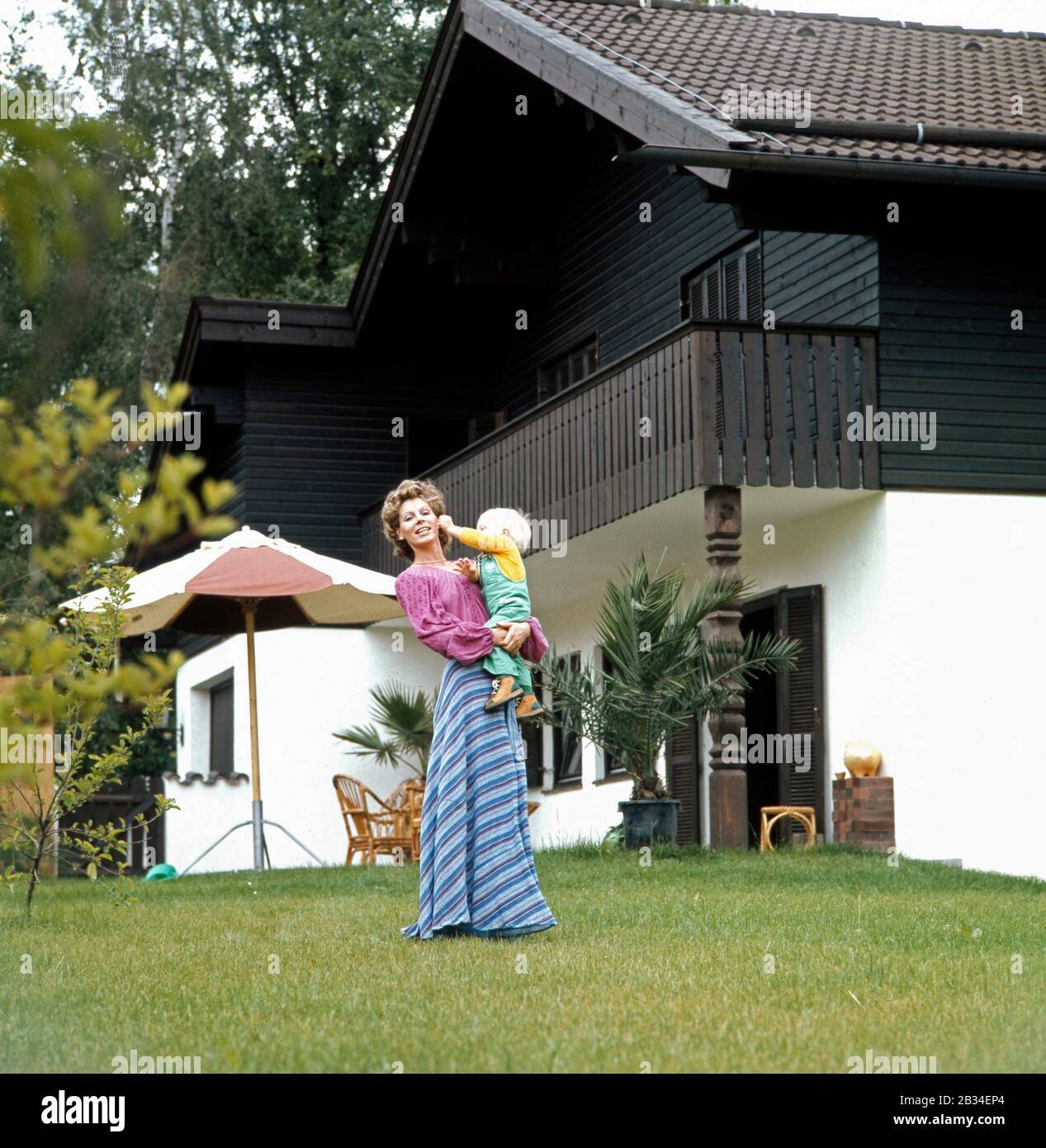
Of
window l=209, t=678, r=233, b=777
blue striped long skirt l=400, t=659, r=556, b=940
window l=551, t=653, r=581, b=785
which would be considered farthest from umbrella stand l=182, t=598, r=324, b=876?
window l=209, t=678, r=233, b=777

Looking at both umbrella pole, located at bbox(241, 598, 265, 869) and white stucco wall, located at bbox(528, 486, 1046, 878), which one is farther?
umbrella pole, located at bbox(241, 598, 265, 869)

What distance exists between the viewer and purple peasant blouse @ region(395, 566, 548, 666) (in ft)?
25.2

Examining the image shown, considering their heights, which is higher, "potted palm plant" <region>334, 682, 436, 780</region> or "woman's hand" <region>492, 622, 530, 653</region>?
"woman's hand" <region>492, 622, 530, 653</region>

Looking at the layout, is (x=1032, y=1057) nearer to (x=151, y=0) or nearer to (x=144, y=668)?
(x=144, y=668)

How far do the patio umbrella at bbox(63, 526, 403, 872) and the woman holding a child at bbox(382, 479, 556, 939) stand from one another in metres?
6.03

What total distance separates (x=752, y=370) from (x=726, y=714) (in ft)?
8.33

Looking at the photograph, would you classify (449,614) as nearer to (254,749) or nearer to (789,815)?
(254,749)

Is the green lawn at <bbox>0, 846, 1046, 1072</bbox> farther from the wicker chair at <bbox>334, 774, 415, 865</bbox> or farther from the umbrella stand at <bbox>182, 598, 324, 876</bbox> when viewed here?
the wicker chair at <bbox>334, 774, 415, 865</bbox>

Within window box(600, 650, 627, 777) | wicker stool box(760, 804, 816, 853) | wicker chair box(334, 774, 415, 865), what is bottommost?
wicker chair box(334, 774, 415, 865)

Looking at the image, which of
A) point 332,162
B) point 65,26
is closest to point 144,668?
point 65,26

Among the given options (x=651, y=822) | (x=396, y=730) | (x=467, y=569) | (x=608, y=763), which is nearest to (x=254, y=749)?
(x=651, y=822)

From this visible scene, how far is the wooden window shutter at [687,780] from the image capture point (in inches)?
695

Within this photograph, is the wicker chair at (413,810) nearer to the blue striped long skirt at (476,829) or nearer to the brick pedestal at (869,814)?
the brick pedestal at (869,814)

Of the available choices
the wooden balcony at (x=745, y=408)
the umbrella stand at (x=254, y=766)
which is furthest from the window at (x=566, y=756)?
the wooden balcony at (x=745, y=408)
